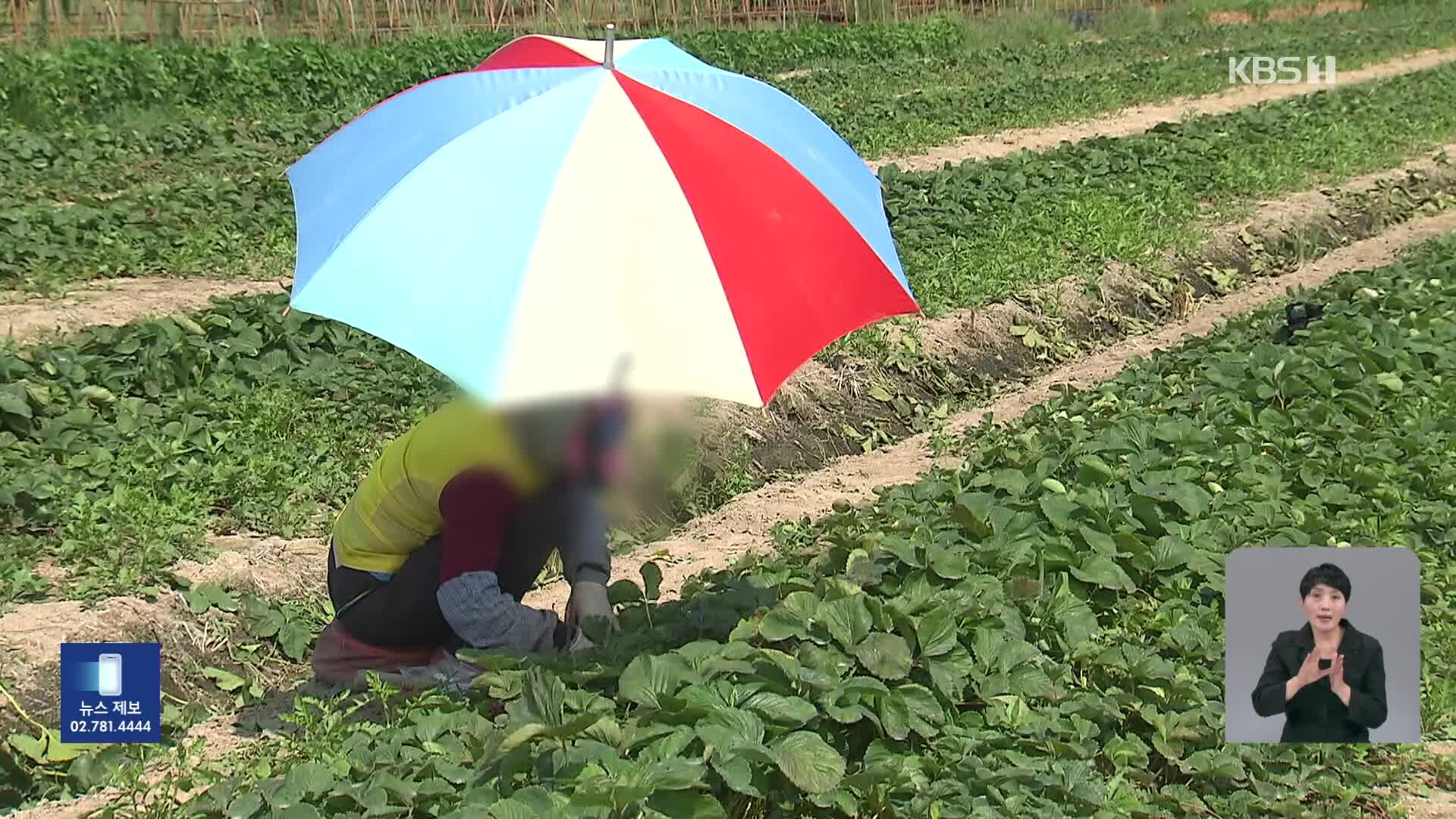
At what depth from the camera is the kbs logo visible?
20031 mm

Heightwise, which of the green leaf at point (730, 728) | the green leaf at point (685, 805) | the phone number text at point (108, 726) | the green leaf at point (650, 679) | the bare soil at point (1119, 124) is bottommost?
the phone number text at point (108, 726)

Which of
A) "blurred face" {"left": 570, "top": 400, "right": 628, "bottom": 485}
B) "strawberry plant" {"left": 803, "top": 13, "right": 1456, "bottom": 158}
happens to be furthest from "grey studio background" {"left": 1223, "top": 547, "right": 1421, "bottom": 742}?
"strawberry plant" {"left": 803, "top": 13, "right": 1456, "bottom": 158}

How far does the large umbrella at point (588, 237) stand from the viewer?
2598mm

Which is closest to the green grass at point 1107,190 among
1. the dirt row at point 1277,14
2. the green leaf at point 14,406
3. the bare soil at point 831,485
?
the bare soil at point 831,485

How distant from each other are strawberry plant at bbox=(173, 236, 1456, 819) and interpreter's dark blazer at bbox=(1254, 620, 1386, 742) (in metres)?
0.44

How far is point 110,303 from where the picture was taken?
23.0ft

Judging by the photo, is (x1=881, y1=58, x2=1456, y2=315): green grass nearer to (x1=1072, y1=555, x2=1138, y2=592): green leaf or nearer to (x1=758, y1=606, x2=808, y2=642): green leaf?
(x1=1072, y1=555, x2=1138, y2=592): green leaf

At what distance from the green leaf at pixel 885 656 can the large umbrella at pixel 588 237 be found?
0.86 metres

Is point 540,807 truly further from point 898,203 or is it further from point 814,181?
point 898,203

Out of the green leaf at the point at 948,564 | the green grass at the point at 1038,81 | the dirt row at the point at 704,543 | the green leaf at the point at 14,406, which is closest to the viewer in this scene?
the green leaf at the point at 948,564

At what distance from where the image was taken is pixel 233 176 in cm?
1016

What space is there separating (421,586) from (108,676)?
1.30 metres

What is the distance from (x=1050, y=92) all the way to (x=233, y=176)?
10.3 metres

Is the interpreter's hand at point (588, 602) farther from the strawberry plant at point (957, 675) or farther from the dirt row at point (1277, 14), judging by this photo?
the dirt row at point (1277, 14)
